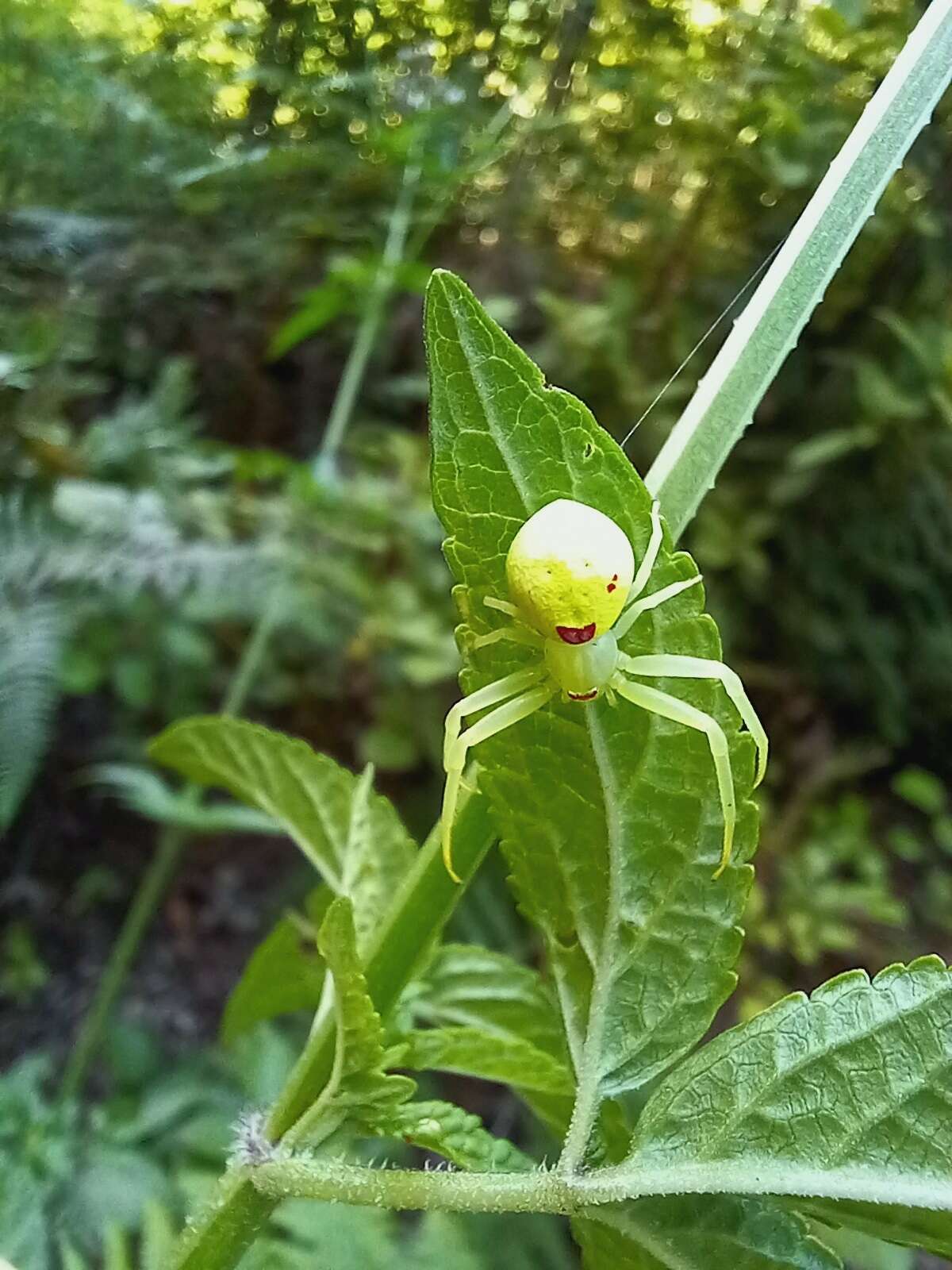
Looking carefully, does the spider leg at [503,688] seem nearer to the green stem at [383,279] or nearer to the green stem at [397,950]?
the green stem at [397,950]

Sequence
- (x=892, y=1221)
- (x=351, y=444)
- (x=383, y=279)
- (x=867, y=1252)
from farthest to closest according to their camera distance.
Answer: (x=351, y=444) → (x=383, y=279) → (x=867, y=1252) → (x=892, y=1221)

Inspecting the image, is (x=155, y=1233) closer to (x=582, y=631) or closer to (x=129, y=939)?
(x=129, y=939)

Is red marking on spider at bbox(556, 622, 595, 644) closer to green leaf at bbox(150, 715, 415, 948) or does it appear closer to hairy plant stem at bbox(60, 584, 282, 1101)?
green leaf at bbox(150, 715, 415, 948)

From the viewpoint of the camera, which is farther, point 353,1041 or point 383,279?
point 383,279

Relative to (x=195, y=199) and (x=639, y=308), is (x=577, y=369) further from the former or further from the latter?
(x=195, y=199)

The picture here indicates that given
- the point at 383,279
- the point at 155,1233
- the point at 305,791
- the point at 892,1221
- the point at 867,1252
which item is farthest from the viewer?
the point at 383,279

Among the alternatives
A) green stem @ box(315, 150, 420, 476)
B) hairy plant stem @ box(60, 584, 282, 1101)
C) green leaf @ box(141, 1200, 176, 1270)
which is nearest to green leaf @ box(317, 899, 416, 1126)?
green leaf @ box(141, 1200, 176, 1270)

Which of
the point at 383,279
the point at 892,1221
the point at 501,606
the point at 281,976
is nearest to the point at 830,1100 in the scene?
the point at 892,1221
